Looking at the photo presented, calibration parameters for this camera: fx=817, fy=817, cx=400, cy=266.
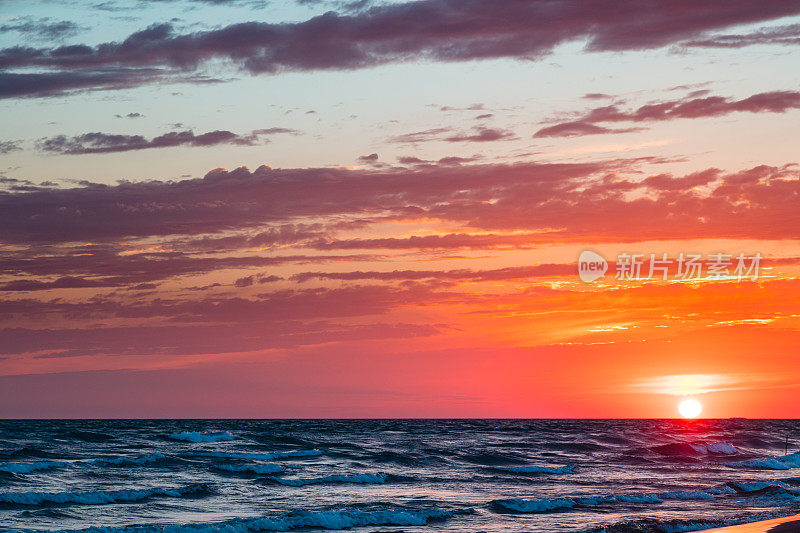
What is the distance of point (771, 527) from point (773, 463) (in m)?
39.7

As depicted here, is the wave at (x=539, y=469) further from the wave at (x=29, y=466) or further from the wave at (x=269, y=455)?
the wave at (x=29, y=466)

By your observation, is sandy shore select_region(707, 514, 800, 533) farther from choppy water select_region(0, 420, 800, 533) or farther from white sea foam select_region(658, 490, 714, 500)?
white sea foam select_region(658, 490, 714, 500)

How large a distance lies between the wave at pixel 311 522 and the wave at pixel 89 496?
7264mm

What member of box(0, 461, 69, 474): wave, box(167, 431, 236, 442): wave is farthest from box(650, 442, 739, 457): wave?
box(0, 461, 69, 474): wave

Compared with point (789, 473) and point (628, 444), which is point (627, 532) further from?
point (628, 444)

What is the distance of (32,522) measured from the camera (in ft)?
94.6

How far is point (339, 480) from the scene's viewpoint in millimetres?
43750

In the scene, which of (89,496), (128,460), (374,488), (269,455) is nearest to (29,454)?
(128,460)

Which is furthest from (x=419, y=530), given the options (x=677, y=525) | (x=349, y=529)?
(x=677, y=525)

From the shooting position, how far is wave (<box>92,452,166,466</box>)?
49441mm

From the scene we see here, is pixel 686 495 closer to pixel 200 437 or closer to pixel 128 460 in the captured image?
pixel 128 460

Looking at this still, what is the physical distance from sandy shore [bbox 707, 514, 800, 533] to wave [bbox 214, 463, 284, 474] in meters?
26.6

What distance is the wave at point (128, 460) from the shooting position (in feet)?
162

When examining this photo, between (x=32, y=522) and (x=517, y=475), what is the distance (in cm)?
2957
